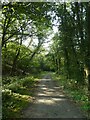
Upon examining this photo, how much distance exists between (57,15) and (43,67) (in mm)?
79068

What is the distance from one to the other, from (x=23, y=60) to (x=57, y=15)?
19.6 metres

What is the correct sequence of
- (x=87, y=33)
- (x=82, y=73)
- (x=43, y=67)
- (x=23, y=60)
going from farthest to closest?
(x=43, y=67), (x=23, y=60), (x=82, y=73), (x=87, y=33)

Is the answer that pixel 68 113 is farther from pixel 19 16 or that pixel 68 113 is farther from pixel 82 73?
pixel 82 73

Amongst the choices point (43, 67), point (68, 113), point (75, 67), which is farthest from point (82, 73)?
point (43, 67)

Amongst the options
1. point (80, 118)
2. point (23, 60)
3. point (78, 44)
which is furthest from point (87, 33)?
point (23, 60)

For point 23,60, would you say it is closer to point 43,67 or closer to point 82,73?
point 82,73

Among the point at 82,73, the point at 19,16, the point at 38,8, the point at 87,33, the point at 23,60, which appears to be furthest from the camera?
the point at 23,60

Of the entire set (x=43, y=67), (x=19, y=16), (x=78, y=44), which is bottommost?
(x=43, y=67)

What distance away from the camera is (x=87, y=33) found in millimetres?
17781

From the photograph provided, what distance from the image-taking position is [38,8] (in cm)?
1201

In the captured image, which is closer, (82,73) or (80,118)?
(80,118)

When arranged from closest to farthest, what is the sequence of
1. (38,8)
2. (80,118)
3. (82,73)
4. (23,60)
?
(80,118) < (38,8) < (82,73) < (23,60)

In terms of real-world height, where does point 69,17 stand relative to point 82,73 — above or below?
above

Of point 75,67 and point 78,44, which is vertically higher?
point 78,44
